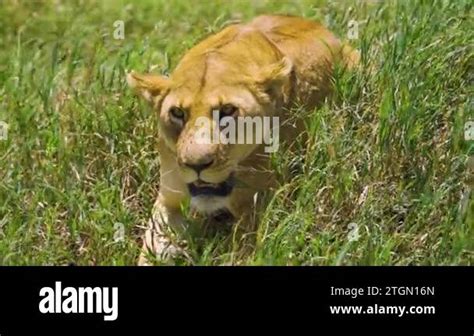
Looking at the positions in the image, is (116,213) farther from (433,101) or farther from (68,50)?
(433,101)

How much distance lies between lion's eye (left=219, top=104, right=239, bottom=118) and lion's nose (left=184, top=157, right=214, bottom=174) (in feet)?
0.37

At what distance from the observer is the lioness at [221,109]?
4.11 metres

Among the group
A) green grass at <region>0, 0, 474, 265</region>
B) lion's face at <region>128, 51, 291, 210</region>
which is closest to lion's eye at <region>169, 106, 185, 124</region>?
lion's face at <region>128, 51, 291, 210</region>

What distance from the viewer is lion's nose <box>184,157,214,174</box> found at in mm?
4055

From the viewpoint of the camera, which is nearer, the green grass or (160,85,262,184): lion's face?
(160,85,262,184): lion's face

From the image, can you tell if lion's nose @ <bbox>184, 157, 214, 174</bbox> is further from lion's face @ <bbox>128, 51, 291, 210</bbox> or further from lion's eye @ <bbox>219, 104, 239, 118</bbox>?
lion's eye @ <bbox>219, 104, 239, 118</bbox>

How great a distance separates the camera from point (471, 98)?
168 inches

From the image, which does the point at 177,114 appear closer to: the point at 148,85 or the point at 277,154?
the point at 148,85

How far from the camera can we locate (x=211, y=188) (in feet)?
13.5

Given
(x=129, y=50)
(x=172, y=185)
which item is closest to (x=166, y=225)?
(x=172, y=185)

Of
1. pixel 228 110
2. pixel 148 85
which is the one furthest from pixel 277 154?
pixel 148 85

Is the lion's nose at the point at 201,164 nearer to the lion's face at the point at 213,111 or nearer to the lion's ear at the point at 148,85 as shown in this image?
the lion's face at the point at 213,111
